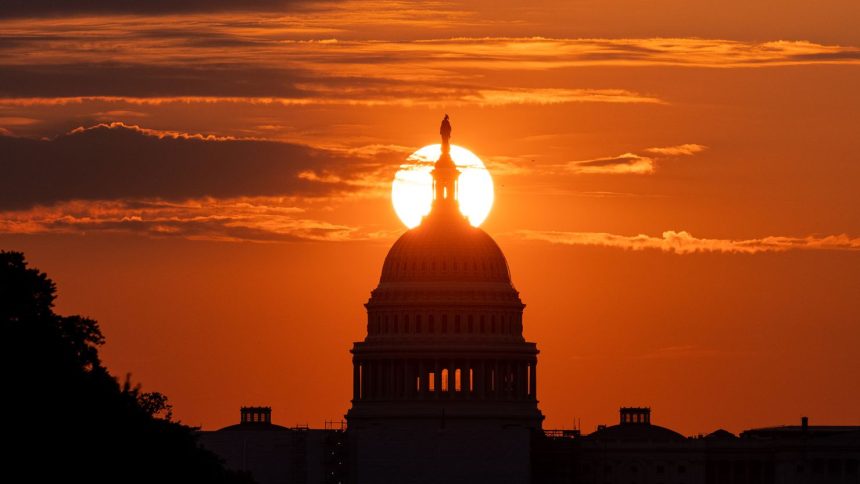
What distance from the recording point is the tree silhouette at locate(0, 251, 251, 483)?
174 m

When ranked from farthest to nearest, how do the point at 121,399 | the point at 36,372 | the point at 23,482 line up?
1. the point at 121,399
2. the point at 36,372
3. the point at 23,482

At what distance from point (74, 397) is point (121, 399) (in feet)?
35.6

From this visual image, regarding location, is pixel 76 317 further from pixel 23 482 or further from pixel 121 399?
pixel 23 482

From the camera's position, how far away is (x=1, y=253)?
196 meters

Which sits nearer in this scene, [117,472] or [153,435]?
[117,472]

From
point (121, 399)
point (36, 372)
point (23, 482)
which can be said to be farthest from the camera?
point (121, 399)

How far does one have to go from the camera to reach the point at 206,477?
197000mm

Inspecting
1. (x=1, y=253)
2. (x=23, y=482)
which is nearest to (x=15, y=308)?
(x=1, y=253)

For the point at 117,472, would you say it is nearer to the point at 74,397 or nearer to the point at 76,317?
the point at 74,397

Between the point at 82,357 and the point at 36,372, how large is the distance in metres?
14.9

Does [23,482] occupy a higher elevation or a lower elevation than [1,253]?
lower

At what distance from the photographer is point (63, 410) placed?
588 ft

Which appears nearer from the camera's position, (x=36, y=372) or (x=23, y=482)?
(x=23, y=482)

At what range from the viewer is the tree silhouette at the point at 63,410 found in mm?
173625
